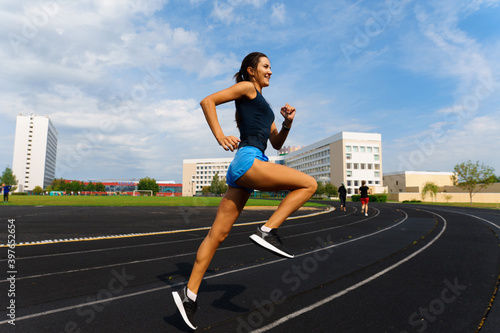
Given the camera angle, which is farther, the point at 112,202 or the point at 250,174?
the point at 112,202

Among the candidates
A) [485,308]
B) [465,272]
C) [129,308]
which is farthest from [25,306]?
[465,272]

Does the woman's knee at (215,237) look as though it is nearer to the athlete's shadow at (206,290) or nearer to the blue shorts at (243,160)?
the blue shorts at (243,160)

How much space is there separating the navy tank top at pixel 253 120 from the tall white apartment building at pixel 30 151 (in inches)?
5975

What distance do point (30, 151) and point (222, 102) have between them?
155 metres

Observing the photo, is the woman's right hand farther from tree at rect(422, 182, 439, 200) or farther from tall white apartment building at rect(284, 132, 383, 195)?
tall white apartment building at rect(284, 132, 383, 195)

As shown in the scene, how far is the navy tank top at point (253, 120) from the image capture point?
7.11ft

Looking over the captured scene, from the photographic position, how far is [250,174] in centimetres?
201

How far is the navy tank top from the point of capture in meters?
2.17

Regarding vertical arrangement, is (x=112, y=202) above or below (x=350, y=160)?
below

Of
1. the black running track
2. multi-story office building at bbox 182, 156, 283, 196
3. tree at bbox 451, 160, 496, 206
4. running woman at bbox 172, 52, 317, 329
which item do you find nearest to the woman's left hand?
running woman at bbox 172, 52, 317, 329

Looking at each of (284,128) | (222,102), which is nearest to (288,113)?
(284,128)

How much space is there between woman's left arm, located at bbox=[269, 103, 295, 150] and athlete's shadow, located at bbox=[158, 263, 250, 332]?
161cm

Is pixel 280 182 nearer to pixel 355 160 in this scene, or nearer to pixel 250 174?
pixel 250 174

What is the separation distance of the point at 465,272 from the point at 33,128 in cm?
15584
